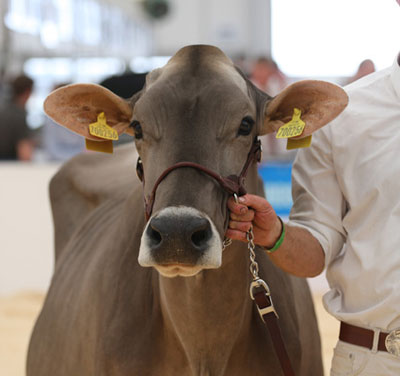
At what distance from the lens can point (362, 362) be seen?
7.63ft

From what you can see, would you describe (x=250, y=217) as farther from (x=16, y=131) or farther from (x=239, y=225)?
(x=16, y=131)

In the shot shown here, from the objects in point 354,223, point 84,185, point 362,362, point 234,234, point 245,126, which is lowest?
point 84,185

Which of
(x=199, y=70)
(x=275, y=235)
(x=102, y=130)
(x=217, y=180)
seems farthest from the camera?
(x=102, y=130)

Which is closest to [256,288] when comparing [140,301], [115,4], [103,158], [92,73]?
[140,301]

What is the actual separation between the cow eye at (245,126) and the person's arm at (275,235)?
24cm

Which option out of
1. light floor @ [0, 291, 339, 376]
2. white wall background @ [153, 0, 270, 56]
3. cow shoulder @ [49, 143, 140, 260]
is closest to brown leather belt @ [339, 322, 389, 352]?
cow shoulder @ [49, 143, 140, 260]

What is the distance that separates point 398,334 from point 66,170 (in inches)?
99.6

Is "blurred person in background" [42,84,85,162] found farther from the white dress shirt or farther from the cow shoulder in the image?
the white dress shirt

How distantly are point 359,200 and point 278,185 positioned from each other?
180 inches

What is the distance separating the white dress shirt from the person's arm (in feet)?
0.15

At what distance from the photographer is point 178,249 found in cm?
191

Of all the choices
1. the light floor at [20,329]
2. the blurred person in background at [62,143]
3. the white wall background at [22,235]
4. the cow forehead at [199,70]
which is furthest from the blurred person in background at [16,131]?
the cow forehead at [199,70]

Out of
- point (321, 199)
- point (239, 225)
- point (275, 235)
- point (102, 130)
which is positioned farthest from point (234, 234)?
point (102, 130)

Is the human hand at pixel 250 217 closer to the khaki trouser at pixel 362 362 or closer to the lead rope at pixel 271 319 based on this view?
the lead rope at pixel 271 319
